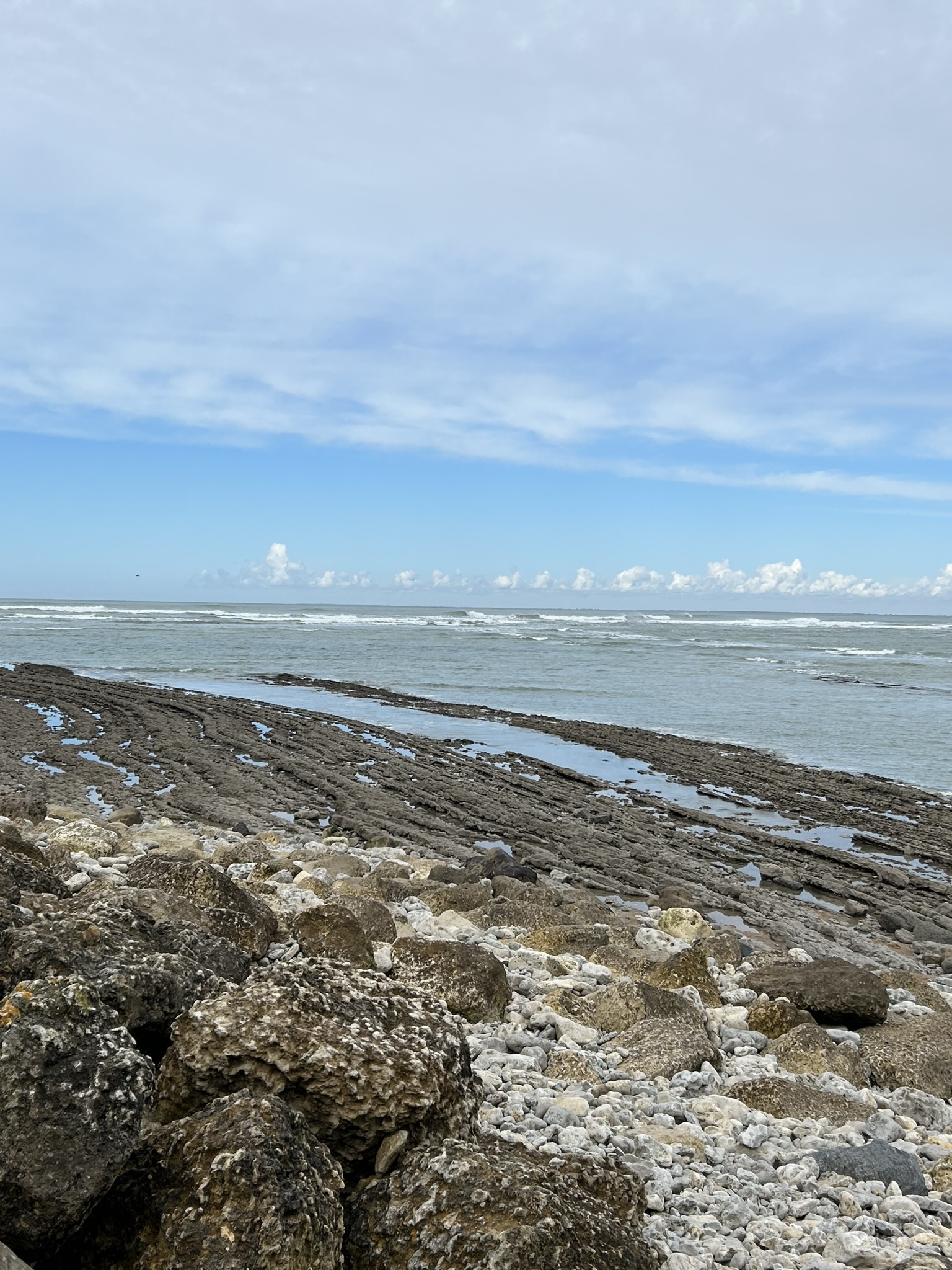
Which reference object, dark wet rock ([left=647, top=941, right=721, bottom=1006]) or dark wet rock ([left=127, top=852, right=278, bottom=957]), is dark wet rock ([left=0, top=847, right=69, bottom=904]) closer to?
dark wet rock ([left=127, top=852, right=278, bottom=957])

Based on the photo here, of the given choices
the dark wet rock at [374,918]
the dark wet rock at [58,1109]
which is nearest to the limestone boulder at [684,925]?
the dark wet rock at [374,918]

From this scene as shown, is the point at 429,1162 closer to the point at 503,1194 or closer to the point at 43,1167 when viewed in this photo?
the point at 503,1194

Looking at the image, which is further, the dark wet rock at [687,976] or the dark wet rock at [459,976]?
the dark wet rock at [687,976]

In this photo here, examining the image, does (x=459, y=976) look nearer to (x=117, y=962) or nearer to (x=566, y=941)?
(x=566, y=941)

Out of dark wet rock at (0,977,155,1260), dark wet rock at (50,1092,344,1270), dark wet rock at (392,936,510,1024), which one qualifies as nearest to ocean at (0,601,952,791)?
dark wet rock at (392,936,510,1024)

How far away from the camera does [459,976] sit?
5.84 metres

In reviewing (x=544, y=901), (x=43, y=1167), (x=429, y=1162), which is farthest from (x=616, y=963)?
(x=43, y=1167)

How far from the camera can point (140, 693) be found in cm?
3017

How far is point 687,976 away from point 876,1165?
8.77ft

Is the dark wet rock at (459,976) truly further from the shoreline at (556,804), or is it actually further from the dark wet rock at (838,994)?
the shoreline at (556,804)

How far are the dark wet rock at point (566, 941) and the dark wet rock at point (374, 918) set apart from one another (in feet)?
4.41

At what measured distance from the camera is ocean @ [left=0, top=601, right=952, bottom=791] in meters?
26.2

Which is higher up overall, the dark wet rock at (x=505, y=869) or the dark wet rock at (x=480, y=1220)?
the dark wet rock at (x=480, y=1220)

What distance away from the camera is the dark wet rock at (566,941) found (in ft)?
25.4
